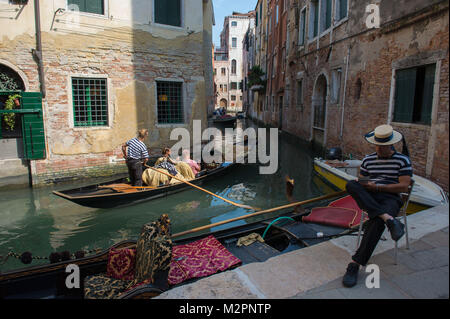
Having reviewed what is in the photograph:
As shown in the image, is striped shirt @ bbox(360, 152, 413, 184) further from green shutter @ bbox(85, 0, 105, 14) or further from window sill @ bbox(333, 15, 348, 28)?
green shutter @ bbox(85, 0, 105, 14)

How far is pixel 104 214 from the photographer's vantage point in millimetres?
5777

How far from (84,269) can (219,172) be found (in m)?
5.07

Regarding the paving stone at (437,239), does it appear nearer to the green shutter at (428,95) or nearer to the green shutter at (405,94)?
the green shutter at (428,95)

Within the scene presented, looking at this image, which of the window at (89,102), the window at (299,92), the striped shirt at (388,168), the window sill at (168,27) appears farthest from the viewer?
the window at (299,92)

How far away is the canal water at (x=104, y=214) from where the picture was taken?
4.78 meters

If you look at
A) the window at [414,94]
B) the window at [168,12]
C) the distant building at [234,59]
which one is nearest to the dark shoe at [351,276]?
the window at [414,94]

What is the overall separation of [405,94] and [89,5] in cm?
734

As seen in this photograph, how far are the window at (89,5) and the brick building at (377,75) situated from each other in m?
6.38

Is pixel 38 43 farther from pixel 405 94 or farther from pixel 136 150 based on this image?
pixel 405 94

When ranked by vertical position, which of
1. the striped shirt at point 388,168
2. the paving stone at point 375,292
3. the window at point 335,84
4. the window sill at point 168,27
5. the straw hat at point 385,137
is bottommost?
the paving stone at point 375,292
